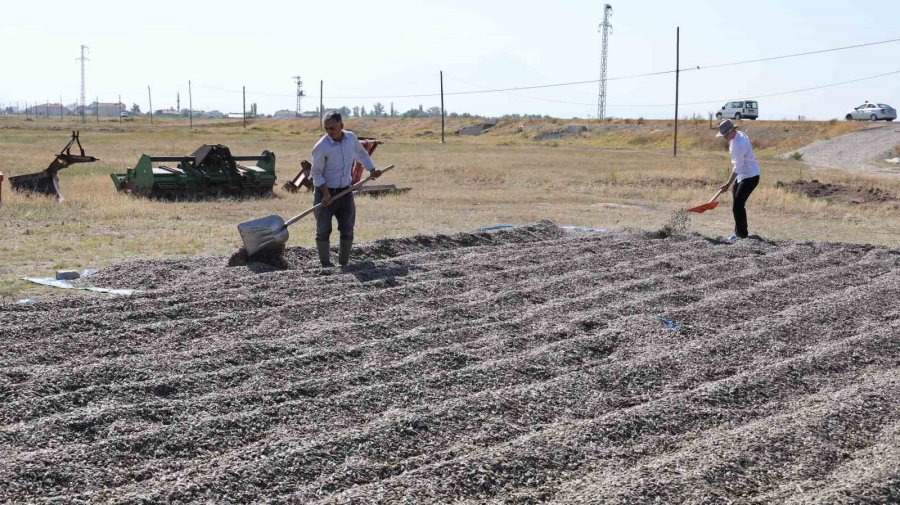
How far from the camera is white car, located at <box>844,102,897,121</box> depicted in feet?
174

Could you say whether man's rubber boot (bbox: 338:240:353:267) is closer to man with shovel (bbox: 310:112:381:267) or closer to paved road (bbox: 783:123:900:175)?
man with shovel (bbox: 310:112:381:267)

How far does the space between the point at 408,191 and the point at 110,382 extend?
46.6ft

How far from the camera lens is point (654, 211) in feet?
54.9

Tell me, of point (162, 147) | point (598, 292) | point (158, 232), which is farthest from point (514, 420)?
point (162, 147)

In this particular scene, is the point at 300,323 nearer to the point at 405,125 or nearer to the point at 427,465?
the point at 427,465

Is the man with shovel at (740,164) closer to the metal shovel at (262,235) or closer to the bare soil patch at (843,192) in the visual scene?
the metal shovel at (262,235)

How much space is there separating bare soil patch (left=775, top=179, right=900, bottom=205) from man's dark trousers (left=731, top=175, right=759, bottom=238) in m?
6.44

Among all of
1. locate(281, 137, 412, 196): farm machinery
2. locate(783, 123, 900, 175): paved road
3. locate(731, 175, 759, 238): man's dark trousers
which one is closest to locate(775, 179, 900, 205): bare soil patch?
locate(731, 175, 759, 238): man's dark trousers

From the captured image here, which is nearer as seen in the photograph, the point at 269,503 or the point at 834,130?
the point at 269,503

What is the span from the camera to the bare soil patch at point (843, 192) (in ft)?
57.3

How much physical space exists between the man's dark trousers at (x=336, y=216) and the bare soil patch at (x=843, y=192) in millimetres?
11145

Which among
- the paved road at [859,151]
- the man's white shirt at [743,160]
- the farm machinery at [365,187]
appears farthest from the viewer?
the paved road at [859,151]

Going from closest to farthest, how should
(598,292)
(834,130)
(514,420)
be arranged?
(514,420) → (598,292) → (834,130)

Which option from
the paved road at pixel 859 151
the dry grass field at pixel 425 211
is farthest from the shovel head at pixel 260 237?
the paved road at pixel 859 151
